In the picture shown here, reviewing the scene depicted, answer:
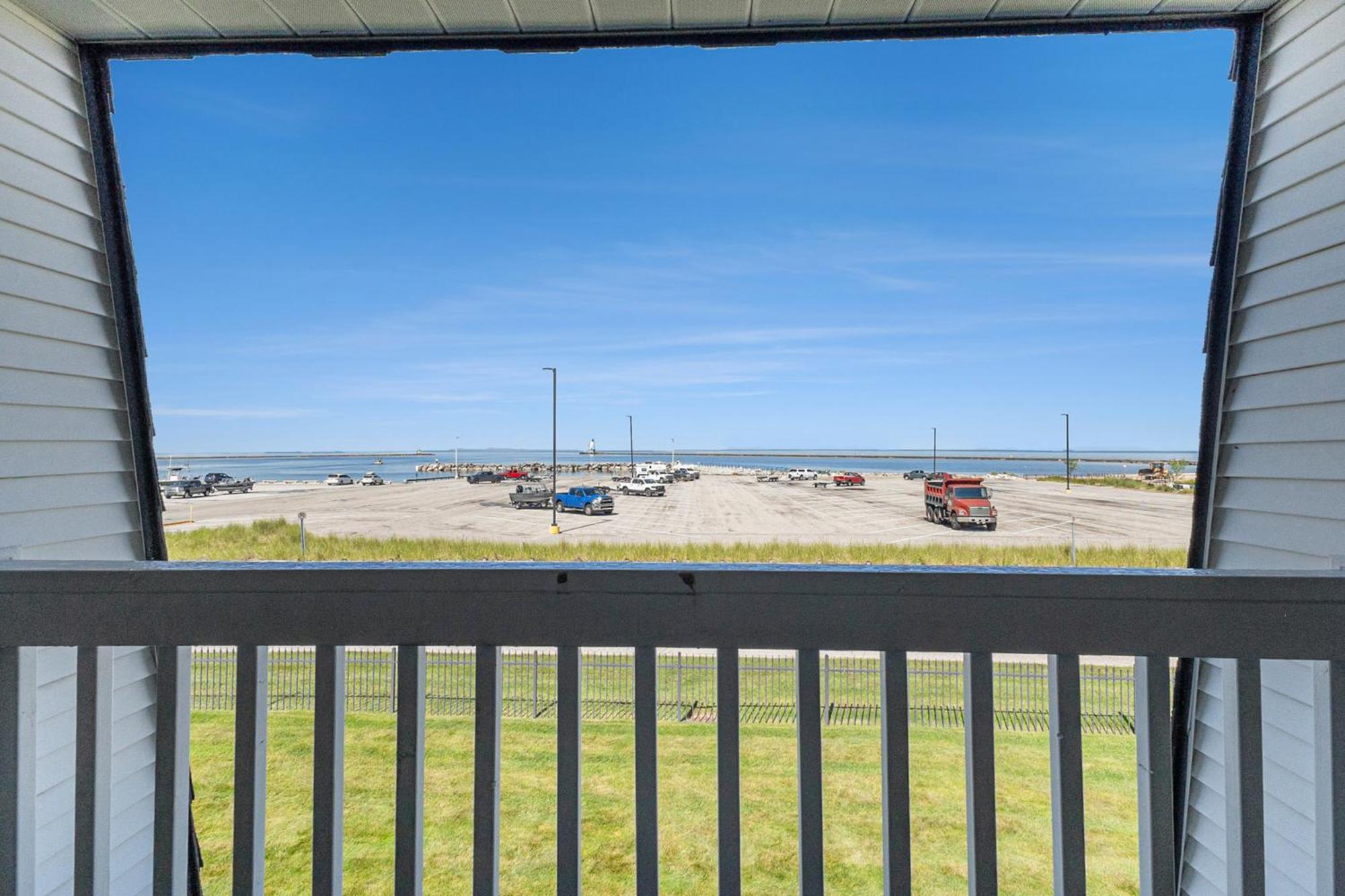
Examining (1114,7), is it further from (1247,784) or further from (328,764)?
(328,764)

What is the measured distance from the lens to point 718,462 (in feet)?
10.4

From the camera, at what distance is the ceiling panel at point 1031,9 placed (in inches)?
65.1

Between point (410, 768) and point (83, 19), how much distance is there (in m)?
2.29

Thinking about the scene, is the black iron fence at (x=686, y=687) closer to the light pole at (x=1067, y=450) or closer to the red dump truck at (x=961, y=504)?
the red dump truck at (x=961, y=504)

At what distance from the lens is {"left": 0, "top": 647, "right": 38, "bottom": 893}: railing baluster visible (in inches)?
30.2

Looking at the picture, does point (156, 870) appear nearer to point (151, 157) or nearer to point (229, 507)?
point (229, 507)

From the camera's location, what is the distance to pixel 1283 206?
1.63m

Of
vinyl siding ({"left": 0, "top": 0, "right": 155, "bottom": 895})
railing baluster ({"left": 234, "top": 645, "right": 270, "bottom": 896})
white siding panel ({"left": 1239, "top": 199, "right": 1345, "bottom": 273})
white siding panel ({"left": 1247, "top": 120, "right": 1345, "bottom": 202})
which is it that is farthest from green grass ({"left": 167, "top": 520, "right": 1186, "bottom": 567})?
railing baluster ({"left": 234, "top": 645, "right": 270, "bottom": 896})

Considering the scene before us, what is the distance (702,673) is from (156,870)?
1.45 metres

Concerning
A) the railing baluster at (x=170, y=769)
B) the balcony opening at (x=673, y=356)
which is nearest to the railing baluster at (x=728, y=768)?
the railing baluster at (x=170, y=769)

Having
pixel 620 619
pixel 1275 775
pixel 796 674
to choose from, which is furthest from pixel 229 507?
pixel 1275 775

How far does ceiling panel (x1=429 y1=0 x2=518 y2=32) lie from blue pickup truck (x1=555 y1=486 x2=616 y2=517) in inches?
62.6

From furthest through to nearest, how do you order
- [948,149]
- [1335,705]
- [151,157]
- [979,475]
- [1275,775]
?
[948,149]
[979,475]
[151,157]
[1275,775]
[1335,705]

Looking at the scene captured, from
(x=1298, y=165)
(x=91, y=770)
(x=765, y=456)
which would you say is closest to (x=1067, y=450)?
(x=1298, y=165)
